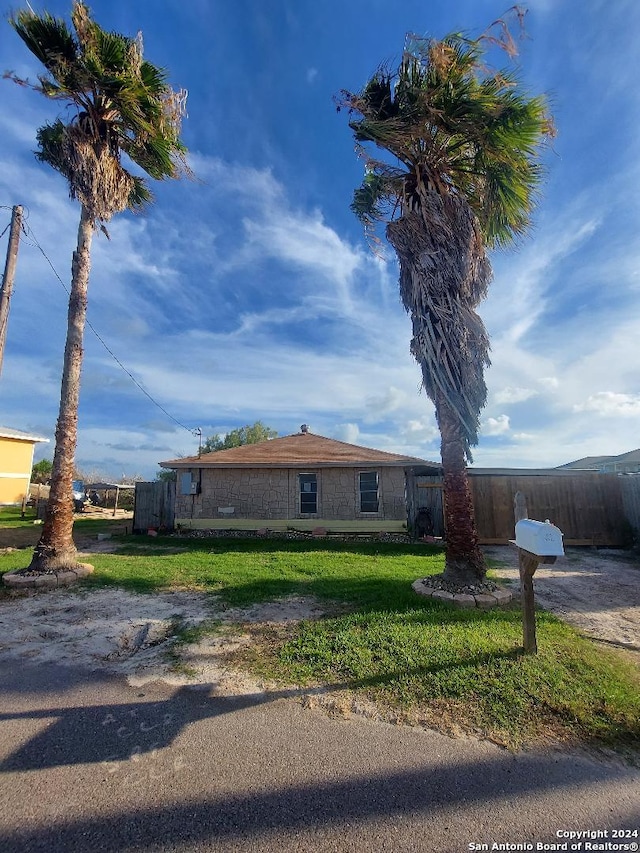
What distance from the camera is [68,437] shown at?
7.98 metres

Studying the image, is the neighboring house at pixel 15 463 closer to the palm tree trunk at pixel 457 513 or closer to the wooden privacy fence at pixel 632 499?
the palm tree trunk at pixel 457 513

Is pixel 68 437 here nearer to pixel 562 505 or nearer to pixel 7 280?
pixel 7 280

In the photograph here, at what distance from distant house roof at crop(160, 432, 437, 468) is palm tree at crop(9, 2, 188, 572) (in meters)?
6.55

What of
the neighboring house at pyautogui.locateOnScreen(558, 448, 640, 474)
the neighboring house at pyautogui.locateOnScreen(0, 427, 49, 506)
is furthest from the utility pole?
the neighboring house at pyautogui.locateOnScreen(558, 448, 640, 474)

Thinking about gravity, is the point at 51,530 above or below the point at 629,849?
above

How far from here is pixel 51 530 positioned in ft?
25.2

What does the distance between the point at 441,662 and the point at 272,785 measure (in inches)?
81.4

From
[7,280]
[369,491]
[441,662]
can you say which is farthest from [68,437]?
[369,491]

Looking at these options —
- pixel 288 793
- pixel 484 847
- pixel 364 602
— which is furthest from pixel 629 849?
pixel 364 602

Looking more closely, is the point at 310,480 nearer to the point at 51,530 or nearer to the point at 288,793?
the point at 51,530

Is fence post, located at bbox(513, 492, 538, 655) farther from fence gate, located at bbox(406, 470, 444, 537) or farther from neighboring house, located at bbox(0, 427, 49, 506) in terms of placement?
neighboring house, located at bbox(0, 427, 49, 506)

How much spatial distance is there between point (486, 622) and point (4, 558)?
10212 mm

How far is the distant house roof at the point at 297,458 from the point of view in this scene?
13867mm

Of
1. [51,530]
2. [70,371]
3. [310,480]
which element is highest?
[70,371]
